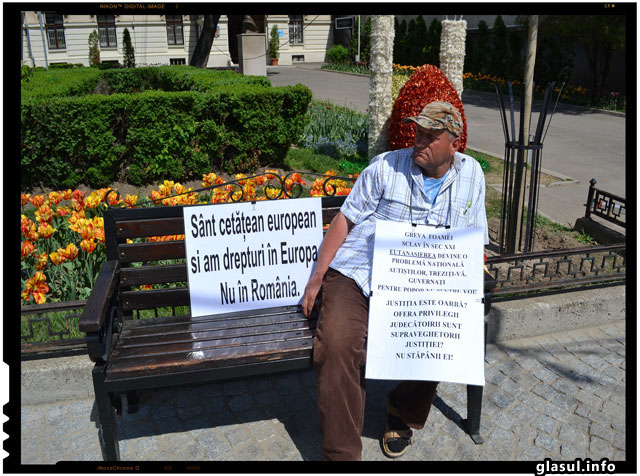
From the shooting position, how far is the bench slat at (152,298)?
331 centimetres

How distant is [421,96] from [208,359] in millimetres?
6243

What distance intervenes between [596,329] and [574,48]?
2210cm

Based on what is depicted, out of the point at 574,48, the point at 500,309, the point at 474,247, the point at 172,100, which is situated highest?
the point at 574,48

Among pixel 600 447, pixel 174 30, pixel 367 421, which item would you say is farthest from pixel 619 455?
pixel 174 30

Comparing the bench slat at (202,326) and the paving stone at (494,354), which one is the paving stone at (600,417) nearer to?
the paving stone at (494,354)

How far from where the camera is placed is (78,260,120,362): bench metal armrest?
2.56 metres

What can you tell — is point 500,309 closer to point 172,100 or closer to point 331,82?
point 172,100

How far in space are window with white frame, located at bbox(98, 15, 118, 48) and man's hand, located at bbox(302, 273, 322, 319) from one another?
36.3 metres

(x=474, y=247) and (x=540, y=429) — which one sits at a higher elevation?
(x=474, y=247)

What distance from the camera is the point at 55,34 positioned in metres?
34.1

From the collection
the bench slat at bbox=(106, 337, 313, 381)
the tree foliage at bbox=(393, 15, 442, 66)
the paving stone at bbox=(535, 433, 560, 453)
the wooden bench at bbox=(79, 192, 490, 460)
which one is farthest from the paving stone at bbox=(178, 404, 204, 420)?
the tree foliage at bbox=(393, 15, 442, 66)

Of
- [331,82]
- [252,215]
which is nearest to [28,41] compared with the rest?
[331,82]

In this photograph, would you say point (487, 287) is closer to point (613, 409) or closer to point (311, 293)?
point (311, 293)

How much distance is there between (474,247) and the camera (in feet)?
9.65
